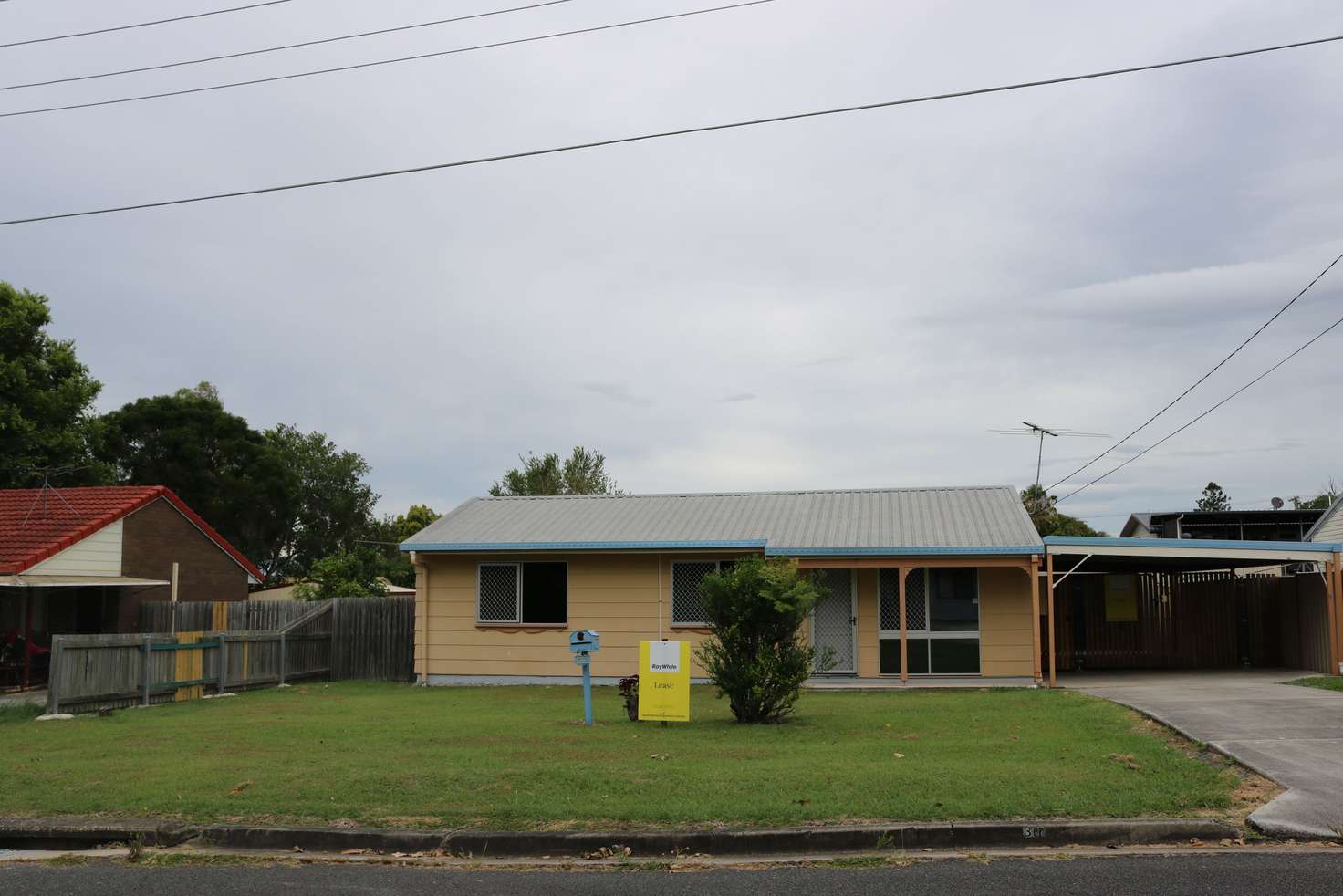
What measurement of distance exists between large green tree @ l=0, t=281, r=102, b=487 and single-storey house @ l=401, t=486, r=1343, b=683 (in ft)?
56.1

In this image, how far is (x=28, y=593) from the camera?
74.6 feet

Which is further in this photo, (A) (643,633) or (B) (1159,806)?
(A) (643,633)

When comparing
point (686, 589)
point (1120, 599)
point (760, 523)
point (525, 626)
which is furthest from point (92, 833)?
point (1120, 599)

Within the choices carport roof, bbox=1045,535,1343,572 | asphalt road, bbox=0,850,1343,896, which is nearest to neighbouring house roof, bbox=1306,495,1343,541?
carport roof, bbox=1045,535,1343,572

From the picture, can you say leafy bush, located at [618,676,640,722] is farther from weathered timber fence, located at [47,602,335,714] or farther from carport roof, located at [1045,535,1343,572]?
carport roof, located at [1045,535,1343,572]

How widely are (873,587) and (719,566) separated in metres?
2.95

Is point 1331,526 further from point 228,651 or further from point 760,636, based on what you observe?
point 228,651

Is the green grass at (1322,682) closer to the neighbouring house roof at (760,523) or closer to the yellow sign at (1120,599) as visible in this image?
the neighbouring house roof at (760,523)

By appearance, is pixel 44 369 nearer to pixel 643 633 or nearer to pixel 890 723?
pixel 643 633

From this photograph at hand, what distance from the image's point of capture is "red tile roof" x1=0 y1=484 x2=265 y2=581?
73.6ft

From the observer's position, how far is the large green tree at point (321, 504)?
61.0 metres

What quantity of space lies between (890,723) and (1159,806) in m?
5.60

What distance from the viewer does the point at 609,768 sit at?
10.4 m

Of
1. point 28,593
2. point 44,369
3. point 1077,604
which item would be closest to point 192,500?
point 44,369
